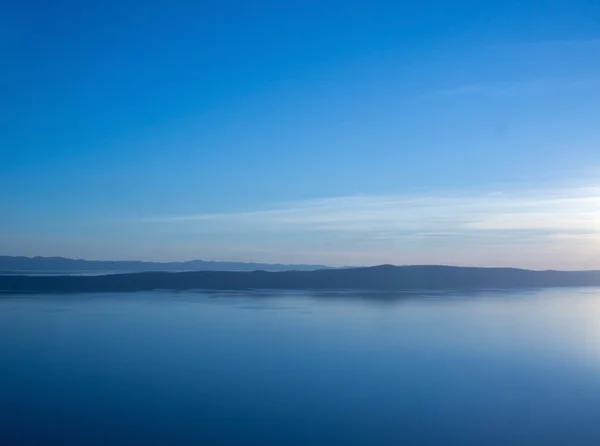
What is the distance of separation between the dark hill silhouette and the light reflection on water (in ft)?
36.2

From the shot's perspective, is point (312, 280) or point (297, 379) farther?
point (312, 280)

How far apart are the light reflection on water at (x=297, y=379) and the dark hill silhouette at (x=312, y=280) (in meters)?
11.0

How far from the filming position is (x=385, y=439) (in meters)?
5.04

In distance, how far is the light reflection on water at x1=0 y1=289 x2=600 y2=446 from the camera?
5234mm

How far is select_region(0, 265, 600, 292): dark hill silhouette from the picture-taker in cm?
2462

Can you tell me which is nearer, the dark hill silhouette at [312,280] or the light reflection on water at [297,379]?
the light reflection on water at [297,379]

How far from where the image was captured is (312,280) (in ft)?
87.2

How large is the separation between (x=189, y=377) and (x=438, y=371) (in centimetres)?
310

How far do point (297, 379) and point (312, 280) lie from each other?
63.8 feet

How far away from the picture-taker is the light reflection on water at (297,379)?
523 cm

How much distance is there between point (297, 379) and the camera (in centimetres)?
716

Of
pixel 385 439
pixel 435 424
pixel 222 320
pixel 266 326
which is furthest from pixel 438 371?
pixel 222 320

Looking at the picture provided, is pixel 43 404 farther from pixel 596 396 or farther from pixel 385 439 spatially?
pixel 596 396

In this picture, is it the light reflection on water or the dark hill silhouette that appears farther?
the dark hill silhouette
